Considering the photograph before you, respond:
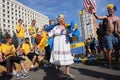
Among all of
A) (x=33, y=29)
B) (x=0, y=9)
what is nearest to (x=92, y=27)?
(x=0, y=9)

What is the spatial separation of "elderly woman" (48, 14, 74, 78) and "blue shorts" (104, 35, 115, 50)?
1.69m

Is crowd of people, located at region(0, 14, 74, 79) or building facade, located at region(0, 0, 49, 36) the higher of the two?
building facade, located at region(0, 0, 49, 36)

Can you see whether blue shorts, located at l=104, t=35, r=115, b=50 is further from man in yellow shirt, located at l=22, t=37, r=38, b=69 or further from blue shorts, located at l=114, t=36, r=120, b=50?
man in yellow shirt, located at l=22, t=37, r=38, b=69

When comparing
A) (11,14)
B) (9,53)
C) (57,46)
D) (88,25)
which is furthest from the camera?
(11,14)

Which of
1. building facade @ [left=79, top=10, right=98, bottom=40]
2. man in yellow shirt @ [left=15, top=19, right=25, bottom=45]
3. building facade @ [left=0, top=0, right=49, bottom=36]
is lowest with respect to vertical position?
man in yellow shirt @ [left=15, top=19, right=25, bottom=45]

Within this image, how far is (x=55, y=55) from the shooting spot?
280 inches

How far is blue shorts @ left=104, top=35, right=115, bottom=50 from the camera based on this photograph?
820 centimetres

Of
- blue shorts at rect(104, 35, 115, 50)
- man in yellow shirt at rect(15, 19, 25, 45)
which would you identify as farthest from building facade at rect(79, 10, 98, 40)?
blue shorts at rect(104, 35, 115, 50)

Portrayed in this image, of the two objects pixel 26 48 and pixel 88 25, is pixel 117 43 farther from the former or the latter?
pixel 88 25

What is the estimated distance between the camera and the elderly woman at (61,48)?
7.02 m

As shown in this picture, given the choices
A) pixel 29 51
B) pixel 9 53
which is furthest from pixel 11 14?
pixel 9 53

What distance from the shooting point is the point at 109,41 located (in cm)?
820

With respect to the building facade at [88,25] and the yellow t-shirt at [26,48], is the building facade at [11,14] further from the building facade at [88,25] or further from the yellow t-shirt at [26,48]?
the yellow t-shirt at [26,48]

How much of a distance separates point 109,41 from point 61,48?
202cm
